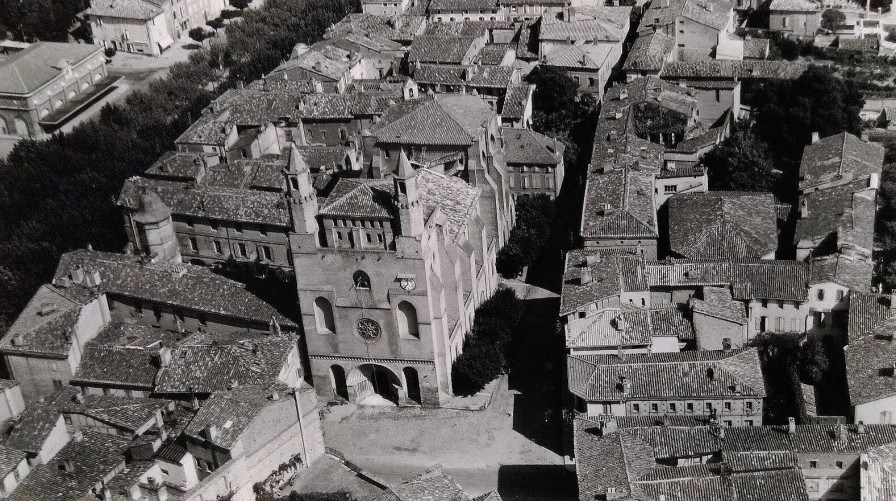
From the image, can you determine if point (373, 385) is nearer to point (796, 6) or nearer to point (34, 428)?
point (34, 428)

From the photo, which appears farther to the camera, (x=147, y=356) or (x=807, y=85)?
(x=807, y=85)

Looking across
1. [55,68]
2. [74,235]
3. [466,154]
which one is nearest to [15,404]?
[74,235]

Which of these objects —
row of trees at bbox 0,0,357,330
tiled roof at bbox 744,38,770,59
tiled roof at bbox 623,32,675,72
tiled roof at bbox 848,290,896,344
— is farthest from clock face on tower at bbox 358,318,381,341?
tiled roof at bbox 744,38,770,59

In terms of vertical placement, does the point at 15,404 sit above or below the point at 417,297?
below

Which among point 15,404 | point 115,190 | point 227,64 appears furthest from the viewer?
point 227,64

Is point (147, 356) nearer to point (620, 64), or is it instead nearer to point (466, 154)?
point (466, 154)

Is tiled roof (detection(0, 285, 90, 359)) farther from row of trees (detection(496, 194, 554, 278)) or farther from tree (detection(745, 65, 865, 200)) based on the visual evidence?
tree (detection(745, 65, 865, 200))

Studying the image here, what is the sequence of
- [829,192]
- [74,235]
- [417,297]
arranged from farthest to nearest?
[74,235]
[829,192]
[417,297]

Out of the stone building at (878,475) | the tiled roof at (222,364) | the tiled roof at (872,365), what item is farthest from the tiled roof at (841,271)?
the tiled roof at (222,364)
